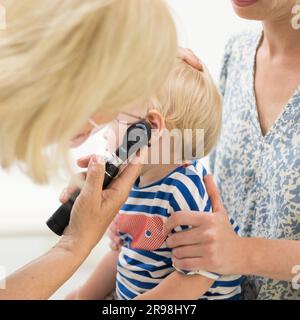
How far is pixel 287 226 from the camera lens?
915 millimetres

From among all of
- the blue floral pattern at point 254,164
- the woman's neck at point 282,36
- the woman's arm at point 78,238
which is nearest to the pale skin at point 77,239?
the woman's arm at point 78,238

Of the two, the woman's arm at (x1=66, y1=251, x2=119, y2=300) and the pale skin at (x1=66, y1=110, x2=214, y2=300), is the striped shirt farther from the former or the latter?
the woman's arm at (x1=66, y1=251, x2=119, y2=300)

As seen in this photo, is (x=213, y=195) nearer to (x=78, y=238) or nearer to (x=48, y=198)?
(x=78, y=238)

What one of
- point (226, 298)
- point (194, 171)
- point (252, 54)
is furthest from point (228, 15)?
point (226, 298)

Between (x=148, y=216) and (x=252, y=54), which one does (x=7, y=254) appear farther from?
(x=252, y=54)

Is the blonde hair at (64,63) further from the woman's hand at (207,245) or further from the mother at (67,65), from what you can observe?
the woman's hand at (207,245)

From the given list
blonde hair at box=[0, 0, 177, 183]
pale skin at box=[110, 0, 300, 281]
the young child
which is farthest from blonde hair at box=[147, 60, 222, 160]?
blonde hair at box=[0, 0, 177, 183]

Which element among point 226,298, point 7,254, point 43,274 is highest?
point 43,274

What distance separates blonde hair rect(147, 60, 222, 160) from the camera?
33.1 inches

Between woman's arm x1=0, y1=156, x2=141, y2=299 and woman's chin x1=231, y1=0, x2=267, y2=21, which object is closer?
woman's arm x1=0, y1=156, x2=141, y2=299

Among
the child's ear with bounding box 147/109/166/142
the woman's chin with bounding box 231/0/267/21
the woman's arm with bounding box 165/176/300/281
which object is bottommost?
the woman's arm with bounding box 165/176/300/281

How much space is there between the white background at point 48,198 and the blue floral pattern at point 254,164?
0.29 m
